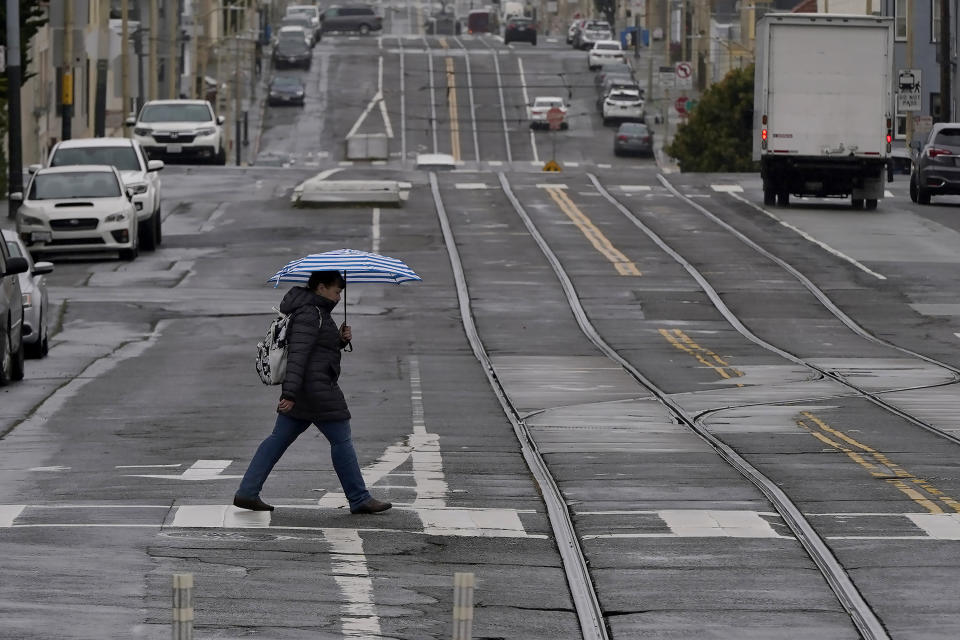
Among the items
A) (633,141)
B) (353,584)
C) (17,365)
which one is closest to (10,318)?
(17,365)

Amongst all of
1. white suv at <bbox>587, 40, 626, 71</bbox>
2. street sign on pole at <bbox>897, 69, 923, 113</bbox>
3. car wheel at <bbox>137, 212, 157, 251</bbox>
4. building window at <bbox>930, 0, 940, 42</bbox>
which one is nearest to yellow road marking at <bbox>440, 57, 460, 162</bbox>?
white suv at <bbox>587, 40, 626, 71</bbox>

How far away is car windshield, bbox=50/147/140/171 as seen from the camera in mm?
39062

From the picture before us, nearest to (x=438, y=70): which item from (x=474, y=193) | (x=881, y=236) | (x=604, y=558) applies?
(x=474, y=193)

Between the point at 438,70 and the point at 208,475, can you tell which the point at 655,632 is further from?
the point at 438,70

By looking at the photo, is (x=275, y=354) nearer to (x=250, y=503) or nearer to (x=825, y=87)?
(x=250, y=503)

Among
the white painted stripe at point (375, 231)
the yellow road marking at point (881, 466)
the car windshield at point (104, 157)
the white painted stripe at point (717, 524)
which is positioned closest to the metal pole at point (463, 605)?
the white painted stripe at point (717, 524)

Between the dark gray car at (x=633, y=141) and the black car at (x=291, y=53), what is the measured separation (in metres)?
28.3

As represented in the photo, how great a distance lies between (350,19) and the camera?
138 m

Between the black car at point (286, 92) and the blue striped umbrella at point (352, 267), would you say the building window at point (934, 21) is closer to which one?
the black car at point (286, 92)

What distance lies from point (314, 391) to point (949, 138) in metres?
35.0

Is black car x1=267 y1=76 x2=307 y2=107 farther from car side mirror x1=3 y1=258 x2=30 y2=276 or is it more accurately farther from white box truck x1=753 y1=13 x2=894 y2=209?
car side mirror x1=3 y1=258 x2=30 y2=276

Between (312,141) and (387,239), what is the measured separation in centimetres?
5834

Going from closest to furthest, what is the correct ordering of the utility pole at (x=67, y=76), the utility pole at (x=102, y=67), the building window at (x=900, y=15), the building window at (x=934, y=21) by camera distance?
the utility pole at (x=67, y=76) < the utility pole at (x=102, y=67) < the building window at (x=934, y=21) < the building window at (x=900, y=15)

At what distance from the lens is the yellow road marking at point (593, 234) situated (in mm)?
34531
